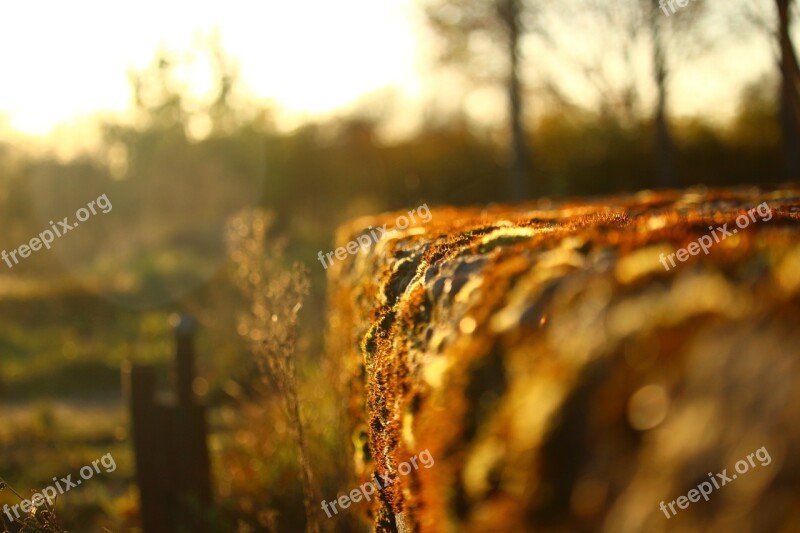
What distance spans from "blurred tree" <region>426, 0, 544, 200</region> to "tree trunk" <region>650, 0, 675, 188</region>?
7.35 ft

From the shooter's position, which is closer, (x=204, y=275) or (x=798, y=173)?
(x=798, y=173)

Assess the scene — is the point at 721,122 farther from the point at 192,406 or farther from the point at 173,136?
the point at 173,136

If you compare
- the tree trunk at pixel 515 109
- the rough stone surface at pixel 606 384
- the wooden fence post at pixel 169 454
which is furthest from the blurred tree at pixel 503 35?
the rough stone surface at pixel 606 384

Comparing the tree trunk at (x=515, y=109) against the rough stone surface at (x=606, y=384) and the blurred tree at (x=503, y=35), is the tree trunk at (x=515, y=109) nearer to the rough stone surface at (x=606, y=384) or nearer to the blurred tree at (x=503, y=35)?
the blurred tree at (x=503, y=35)

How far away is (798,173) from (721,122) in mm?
3964

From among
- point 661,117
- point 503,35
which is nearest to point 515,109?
point 503,35

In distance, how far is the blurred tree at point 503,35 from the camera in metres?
11.9

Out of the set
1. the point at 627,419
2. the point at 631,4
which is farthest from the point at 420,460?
the point at 631,4

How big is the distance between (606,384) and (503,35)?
12013mm

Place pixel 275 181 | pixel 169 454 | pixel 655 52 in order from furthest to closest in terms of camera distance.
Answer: pixel 275 181 < pixel 655 52 < pixel 169 454

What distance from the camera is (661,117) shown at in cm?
1028

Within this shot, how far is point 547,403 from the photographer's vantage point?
1.05 meters

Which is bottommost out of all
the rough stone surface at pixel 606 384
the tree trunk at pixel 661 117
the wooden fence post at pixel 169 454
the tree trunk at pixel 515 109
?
the rough stone surface at pixel 606 384

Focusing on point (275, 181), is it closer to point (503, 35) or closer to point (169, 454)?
point (503, 35)
